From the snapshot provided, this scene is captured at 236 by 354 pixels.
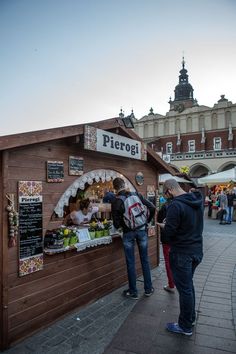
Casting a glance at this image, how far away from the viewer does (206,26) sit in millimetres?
7934

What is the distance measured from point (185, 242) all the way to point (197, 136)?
39163mm

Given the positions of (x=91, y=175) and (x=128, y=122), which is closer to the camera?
(x=91, y=175)

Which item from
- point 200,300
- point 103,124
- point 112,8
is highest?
point 112,8

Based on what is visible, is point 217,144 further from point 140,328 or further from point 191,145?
point 140,328

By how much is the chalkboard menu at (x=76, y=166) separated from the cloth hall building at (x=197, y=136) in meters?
33.2

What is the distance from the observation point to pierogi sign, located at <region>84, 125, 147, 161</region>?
3.98 metres

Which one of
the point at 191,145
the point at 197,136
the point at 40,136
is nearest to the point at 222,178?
the point at 40,136

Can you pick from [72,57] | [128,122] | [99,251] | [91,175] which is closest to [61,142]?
[91,175]

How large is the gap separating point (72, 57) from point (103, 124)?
7.62 meters

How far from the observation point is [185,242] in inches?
121

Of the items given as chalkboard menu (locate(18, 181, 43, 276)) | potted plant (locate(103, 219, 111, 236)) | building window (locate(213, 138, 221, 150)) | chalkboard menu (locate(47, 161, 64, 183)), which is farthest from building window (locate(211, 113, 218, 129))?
chalkboard menu (locate(18, 181, 43, 276))

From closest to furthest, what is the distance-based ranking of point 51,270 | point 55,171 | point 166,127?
point 51,270 → point 55,171 → point 166,127

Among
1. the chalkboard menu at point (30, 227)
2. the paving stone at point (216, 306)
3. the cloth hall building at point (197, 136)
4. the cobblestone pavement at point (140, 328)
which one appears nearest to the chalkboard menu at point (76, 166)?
the chalkboard menu at point (30, 227)

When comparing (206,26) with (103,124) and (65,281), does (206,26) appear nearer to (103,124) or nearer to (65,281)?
(103,124)
